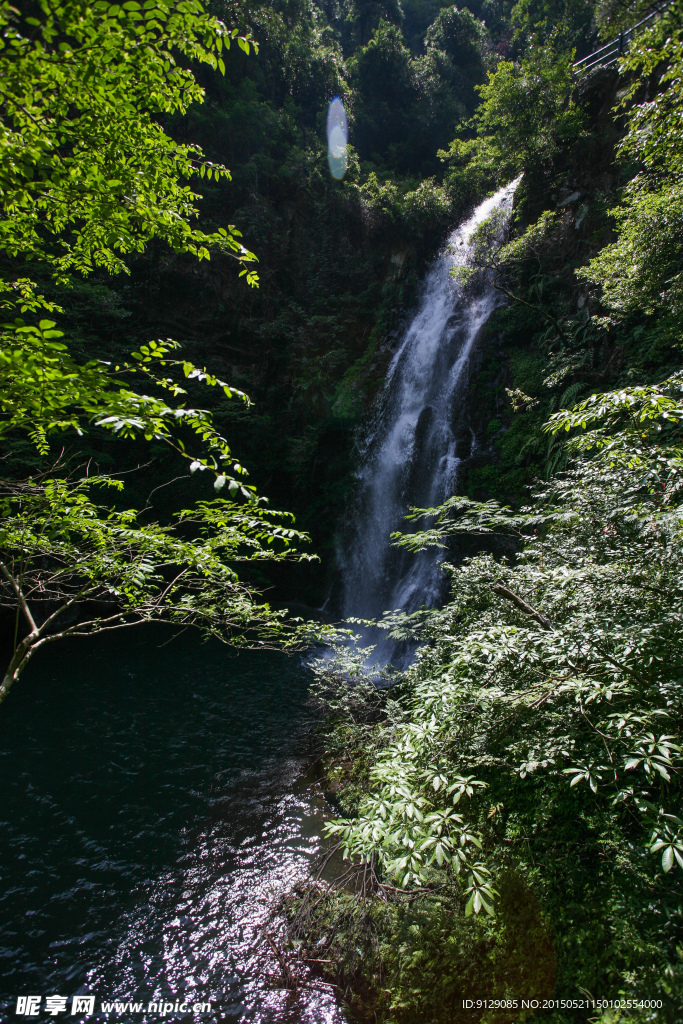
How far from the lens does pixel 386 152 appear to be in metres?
23.6

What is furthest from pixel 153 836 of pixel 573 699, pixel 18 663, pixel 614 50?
pixel 614 50

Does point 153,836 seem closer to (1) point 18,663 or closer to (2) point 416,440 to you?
(1) point 18,663

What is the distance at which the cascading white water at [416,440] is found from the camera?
1310 centimetres

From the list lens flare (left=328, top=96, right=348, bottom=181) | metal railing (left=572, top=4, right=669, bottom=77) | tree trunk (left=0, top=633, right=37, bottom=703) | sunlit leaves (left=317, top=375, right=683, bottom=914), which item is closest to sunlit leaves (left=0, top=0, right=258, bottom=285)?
tree trunk (left=0, top=633, right=37, bottom=703)

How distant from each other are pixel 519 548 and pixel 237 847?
23.9 feet

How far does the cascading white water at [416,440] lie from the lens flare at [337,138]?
7690 mm

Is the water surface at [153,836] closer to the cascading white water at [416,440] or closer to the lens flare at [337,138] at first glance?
the cascading white water at [416,440]

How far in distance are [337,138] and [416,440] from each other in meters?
18.1

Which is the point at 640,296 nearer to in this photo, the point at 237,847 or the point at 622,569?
the point at 622,569

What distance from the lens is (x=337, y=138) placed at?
72.3 feet

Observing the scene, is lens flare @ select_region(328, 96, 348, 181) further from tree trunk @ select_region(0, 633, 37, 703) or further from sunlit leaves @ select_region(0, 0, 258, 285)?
tree trunk @ select_region(0, 633, 37, 703)

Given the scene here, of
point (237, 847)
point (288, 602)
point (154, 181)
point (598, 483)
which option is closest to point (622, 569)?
point (598, 483)

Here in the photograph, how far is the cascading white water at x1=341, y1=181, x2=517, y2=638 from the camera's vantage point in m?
13.1

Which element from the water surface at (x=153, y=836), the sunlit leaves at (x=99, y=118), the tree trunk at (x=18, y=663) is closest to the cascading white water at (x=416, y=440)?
the water surface at (x=153, y=836)
